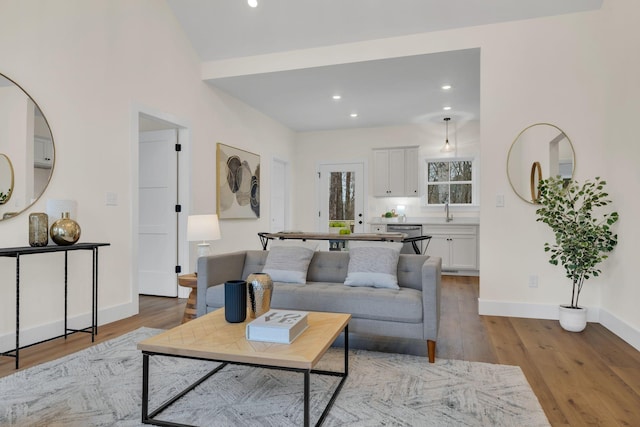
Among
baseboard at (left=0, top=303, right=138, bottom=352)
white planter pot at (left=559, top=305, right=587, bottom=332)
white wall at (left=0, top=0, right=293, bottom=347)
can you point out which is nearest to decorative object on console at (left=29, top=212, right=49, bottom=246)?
white wall at (left=0, top=0, right=293, bottom=347)

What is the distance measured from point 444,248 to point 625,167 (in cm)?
339

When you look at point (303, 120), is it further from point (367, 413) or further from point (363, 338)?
point (367, 413)

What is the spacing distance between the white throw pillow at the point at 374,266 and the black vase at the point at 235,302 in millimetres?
1147

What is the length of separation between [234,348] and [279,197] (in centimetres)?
577

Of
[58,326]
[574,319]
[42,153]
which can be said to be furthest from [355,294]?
[42,153]

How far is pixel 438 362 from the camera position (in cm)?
259

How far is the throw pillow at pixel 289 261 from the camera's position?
10.4 feet

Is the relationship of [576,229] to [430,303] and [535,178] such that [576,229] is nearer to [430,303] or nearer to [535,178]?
[535,178]

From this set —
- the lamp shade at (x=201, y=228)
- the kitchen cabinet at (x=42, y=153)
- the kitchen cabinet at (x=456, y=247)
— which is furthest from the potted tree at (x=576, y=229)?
the kitchen cabinet at (x=42, y=153)

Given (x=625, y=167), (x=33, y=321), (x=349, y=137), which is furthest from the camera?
(x=349, y=137)

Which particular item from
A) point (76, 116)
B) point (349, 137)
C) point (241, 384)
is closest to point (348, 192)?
point (349, 137)

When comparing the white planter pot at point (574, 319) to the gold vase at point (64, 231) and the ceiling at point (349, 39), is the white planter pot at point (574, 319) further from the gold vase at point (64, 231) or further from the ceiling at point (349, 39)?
the gold vase at point (64, 231)

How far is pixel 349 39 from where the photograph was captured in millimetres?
4355

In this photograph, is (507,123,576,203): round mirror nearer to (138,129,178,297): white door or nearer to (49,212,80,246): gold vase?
(138,129,178,297): white door
